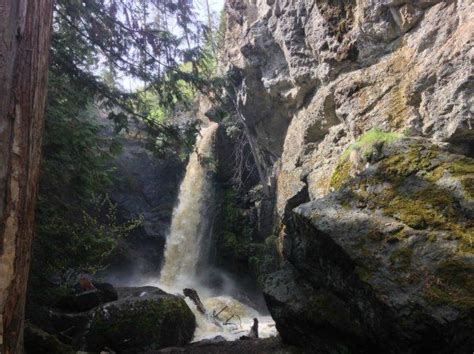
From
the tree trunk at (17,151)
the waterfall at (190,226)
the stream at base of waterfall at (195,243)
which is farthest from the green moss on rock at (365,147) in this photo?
the waterfall at (190,226)

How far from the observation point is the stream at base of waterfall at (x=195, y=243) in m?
12.8

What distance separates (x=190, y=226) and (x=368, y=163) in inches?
434

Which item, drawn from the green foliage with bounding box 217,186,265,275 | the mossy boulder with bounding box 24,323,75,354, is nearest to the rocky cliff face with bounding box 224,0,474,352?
the green foliage with bounding box 217,186,265,275

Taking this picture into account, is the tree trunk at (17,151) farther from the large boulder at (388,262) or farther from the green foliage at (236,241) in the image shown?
the green foliage at (236,241)

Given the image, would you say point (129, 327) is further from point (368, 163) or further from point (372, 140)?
point (372, 140)

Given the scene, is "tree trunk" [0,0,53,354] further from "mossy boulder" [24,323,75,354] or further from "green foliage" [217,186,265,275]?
"green foliage" [217,186,265,275]

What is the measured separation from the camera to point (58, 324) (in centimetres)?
770

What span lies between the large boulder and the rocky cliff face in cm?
1

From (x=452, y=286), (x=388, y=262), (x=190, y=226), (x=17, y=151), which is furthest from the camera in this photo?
(x=190, y=226)

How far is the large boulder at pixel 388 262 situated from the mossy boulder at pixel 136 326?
2.56 metres

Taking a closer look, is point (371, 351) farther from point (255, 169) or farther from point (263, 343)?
point (255, 169)

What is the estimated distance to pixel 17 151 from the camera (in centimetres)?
218

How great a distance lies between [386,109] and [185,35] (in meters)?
4.95

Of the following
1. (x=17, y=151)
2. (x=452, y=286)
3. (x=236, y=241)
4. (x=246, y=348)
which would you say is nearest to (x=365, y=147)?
(x=246, y=348)
